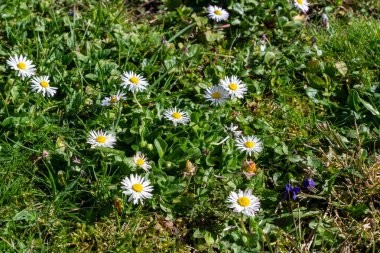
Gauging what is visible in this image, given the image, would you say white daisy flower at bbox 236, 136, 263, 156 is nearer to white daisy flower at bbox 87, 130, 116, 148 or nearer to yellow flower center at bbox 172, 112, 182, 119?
yellow flower center at bbox 172, 112, 182, 119

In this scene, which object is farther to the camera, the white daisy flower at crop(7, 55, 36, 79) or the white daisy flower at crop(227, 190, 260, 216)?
the white daisy flower at crop(7, 55, 36, 79)

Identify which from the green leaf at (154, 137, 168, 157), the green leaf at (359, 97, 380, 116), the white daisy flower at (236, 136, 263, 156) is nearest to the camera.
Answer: the green leaf at (154, 137, 168, 157)

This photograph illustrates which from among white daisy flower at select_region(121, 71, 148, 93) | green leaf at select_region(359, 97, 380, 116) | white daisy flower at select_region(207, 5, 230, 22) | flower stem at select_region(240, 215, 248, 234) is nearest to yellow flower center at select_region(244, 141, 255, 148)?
flower stem at select_region(240, 215, 248, 234)

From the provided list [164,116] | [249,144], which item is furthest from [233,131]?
[164,116]

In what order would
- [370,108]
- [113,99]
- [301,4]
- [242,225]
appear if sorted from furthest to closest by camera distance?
[301,4], [370,108], [113,99], [242,225]

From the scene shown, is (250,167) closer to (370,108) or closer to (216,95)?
(216,95)

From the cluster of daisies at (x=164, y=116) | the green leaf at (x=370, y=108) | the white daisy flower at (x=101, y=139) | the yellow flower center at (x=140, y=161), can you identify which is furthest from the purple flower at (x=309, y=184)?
the white daisy flower at (x=101, y=139)

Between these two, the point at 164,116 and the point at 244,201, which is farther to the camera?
the point at 164,116

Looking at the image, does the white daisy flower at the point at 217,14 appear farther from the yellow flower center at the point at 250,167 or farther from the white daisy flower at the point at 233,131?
the yellow flower center at the point at 250,167
